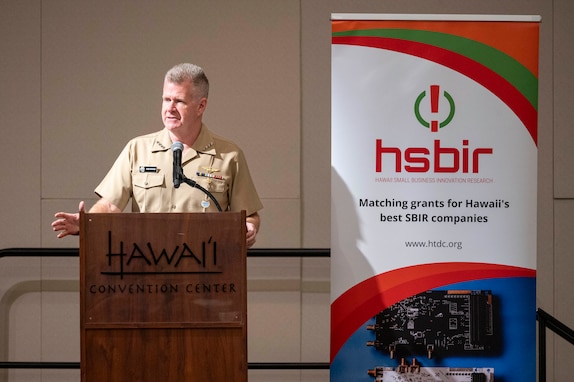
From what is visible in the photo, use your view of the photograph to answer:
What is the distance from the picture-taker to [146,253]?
3160 mm

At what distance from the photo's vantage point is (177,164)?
3602 millimetres

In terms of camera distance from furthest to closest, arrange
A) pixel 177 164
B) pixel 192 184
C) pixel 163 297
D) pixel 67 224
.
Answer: pixel 177 164, pixel 192 184, pixel 67 224, pixel 163 297

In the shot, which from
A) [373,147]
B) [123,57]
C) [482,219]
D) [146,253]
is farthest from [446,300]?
[123,57]

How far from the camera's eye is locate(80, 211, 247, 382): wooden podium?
A: 313cm

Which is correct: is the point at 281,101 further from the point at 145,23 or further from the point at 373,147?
the point at 373,147

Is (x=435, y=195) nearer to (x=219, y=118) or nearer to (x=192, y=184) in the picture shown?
(x=192, y=184)

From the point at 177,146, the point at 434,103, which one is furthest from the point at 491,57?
the point at 177,146

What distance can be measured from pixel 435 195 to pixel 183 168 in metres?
1.15

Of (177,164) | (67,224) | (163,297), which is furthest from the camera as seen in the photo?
(177,164)

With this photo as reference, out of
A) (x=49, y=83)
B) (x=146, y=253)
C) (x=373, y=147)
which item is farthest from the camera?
(x=49, y=83)

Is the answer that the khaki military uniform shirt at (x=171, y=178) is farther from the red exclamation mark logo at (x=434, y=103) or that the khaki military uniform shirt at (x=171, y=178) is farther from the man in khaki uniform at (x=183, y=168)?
the red exclamation mark logo at (x=434, y=103)

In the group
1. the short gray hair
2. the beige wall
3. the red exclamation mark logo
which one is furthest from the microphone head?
the beige wall

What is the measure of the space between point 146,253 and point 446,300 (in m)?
1.41

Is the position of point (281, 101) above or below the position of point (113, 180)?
above
